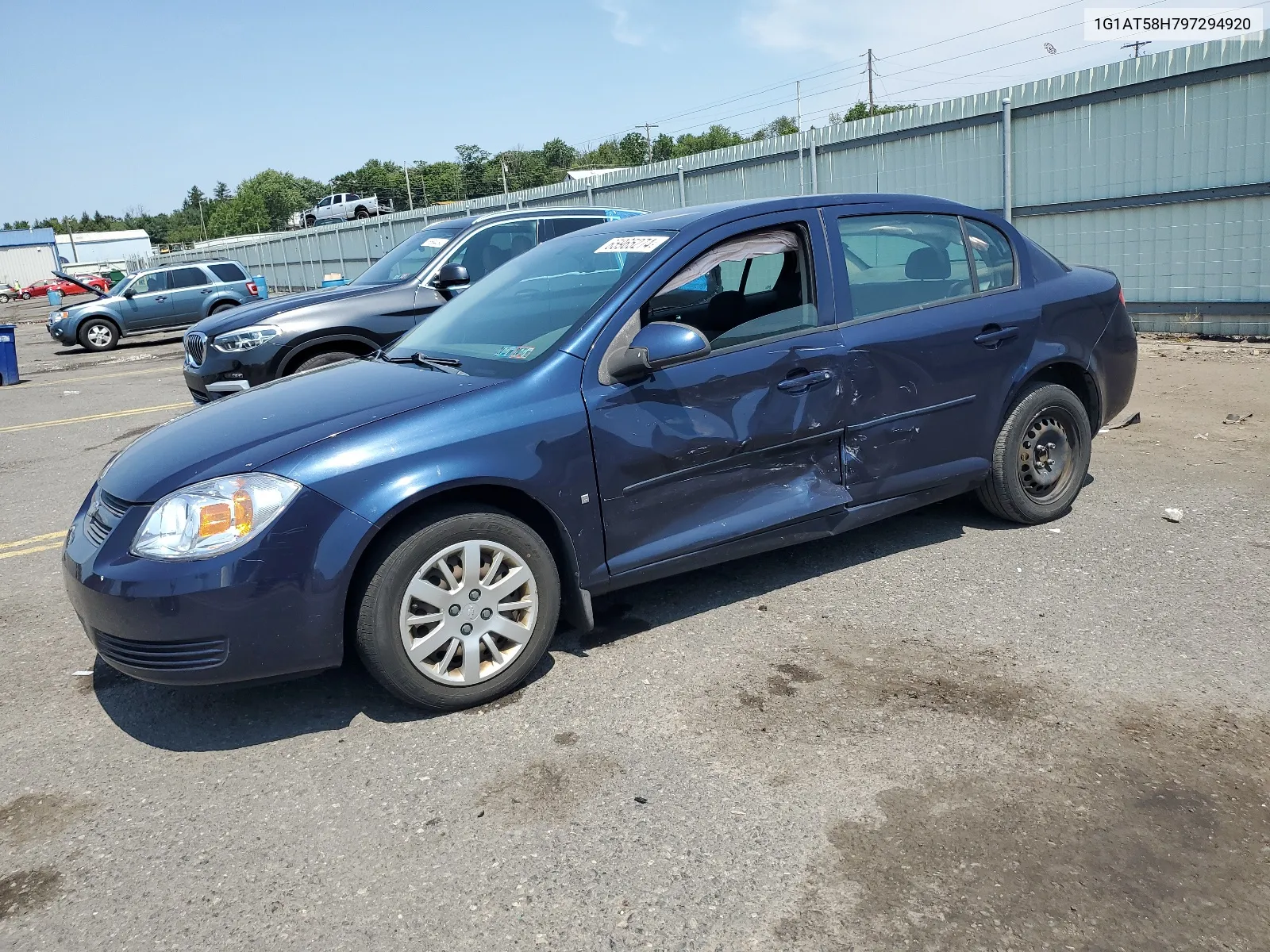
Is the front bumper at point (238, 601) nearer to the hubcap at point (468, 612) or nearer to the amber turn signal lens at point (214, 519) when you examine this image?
the amber turn signal lens at point (214, 519)

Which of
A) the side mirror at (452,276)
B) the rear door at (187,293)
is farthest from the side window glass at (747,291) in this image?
the rear door at (187,293)

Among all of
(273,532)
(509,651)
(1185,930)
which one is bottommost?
(1185,930)

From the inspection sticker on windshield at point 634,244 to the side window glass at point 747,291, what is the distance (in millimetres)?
168

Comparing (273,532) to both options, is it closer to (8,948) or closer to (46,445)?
(8,948)

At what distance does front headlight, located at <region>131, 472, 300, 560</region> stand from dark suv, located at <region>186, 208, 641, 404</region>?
4.40 metres

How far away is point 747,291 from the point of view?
4543 millimetres

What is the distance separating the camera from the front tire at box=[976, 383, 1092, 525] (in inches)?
198

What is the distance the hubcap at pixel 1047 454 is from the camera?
16.9 feet

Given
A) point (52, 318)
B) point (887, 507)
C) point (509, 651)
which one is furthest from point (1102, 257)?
point (52, 318)

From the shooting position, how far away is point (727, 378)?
160 inches

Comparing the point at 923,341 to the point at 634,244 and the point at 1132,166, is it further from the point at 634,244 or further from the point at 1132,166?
the point at 1132,166

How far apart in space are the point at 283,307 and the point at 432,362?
4641 mm

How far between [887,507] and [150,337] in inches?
970

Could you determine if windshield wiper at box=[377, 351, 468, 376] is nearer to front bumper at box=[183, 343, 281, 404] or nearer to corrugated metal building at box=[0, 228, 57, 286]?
front bumper at box=[183, 343, 281, 404]
